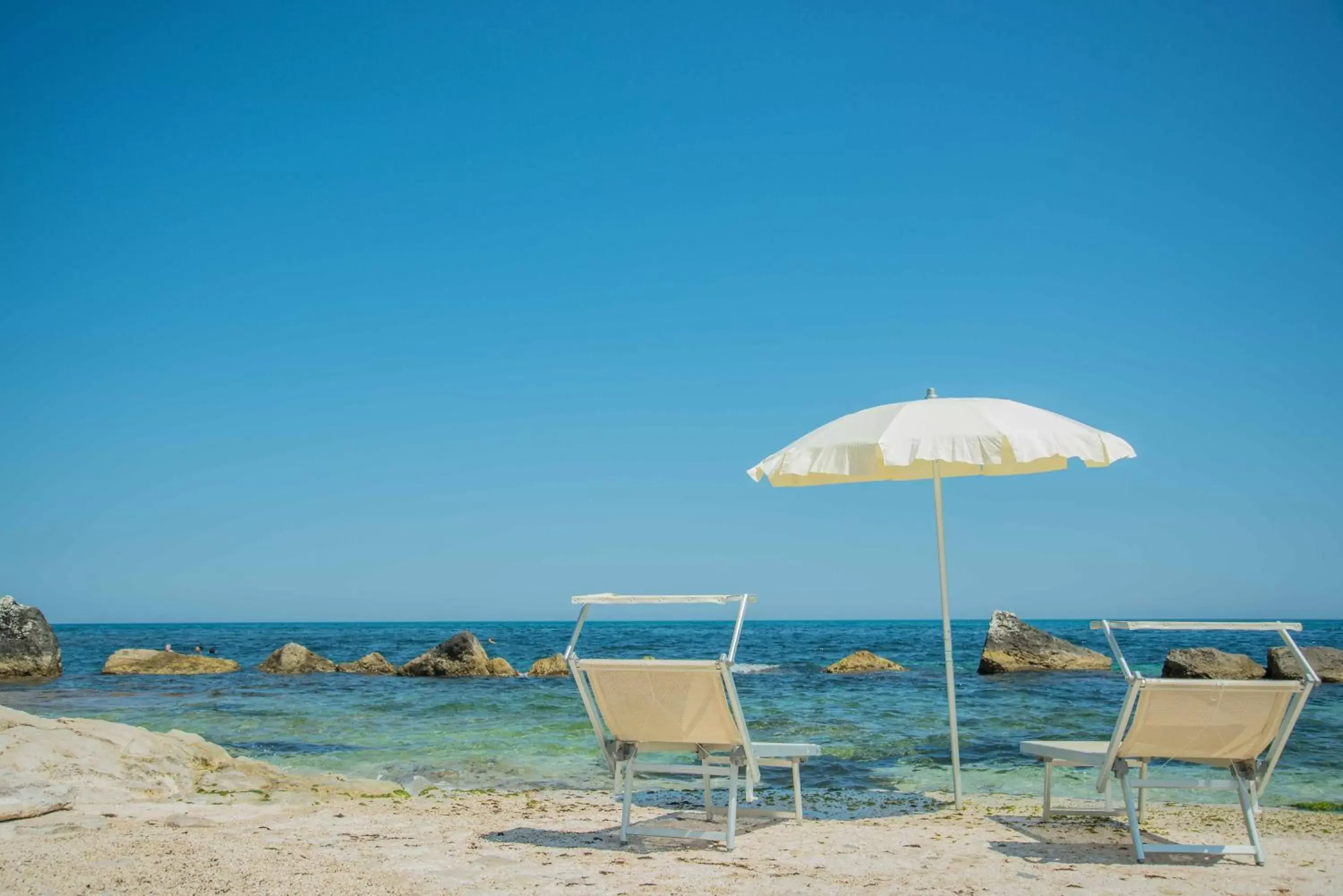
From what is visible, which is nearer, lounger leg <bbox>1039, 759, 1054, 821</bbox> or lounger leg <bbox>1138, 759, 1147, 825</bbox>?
lounger leg <bbox>1138, 759, 1147, 825</bbox>

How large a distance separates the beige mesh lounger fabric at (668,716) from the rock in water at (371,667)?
2106cm

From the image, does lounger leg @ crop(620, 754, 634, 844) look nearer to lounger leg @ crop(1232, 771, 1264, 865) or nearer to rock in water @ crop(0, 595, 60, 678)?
lounger leg @ crop(1232, 771, 1264, 865)

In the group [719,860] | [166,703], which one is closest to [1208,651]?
[719,860]

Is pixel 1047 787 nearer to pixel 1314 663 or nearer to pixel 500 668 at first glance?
pixel 1314 663

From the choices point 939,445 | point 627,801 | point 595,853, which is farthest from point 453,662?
point 939,445

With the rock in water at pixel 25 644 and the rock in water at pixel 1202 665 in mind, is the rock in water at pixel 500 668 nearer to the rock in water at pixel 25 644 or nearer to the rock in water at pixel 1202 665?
the rock in water at pixel 25 644

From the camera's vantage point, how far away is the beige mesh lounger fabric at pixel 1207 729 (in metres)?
4.90

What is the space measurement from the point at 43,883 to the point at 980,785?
701 cm

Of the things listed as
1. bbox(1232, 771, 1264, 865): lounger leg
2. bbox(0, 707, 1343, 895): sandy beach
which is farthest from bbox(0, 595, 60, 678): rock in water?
bbox(1232, 771, 1264, 865): lounger leg

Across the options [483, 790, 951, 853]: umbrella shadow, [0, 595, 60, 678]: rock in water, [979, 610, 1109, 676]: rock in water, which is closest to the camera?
[483, 790, 951, 853]: umbrella shadow

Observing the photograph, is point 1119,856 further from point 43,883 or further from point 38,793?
point 38,793

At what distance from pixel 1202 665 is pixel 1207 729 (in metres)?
17.1

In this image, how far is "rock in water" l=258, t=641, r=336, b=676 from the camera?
82.4ft

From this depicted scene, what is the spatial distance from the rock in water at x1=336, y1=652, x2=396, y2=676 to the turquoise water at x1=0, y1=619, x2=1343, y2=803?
4.46 ft
